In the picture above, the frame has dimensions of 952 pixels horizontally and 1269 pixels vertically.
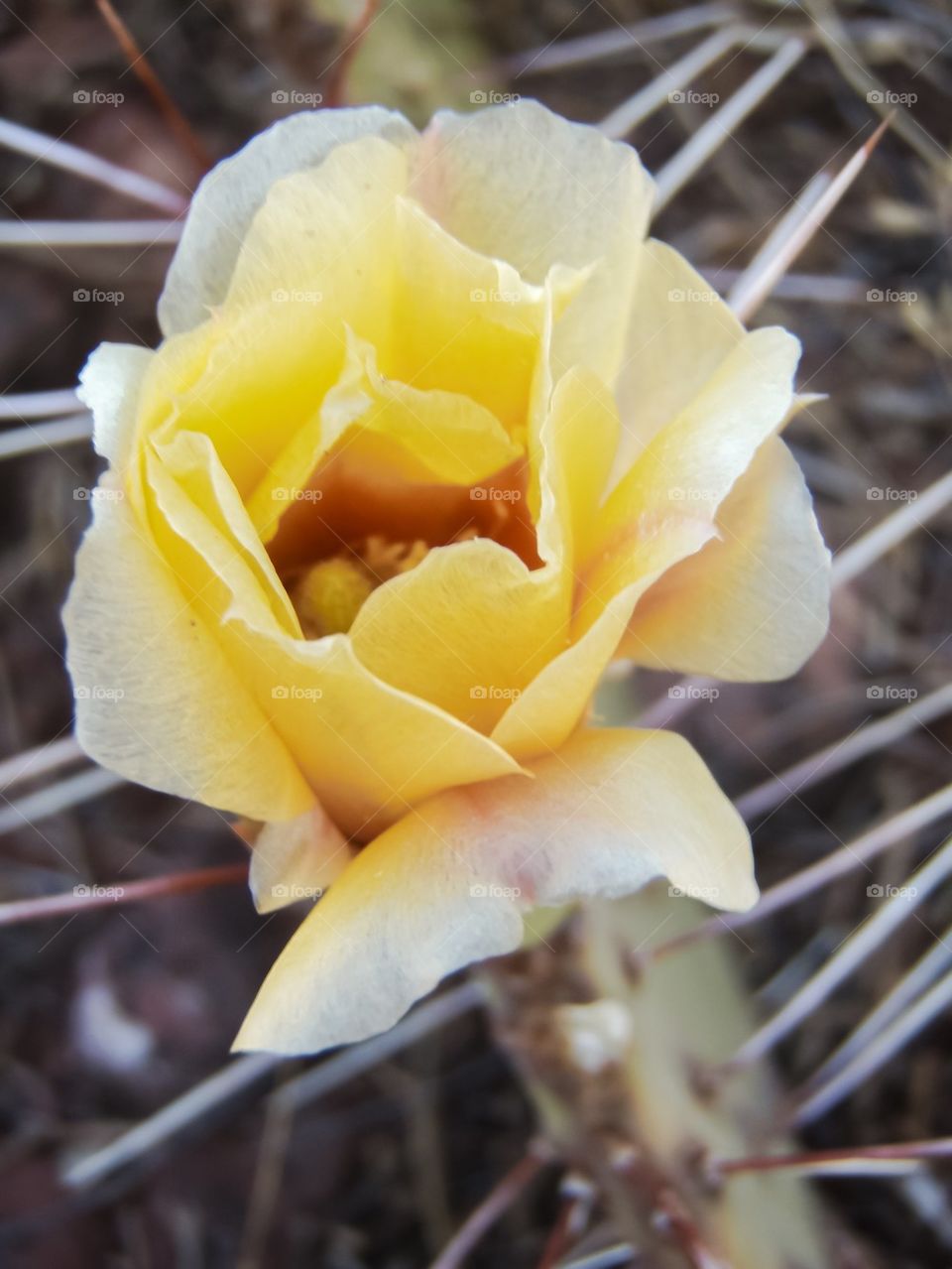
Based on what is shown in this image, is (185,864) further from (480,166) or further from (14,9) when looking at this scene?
A: (14,9)

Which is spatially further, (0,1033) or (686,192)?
(686,192)

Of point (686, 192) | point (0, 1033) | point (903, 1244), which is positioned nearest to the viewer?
point (903, 1244)

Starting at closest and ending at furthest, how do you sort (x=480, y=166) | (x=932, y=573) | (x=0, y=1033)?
(x=480, y=166)
(x=0, y=1033)
(x=932, y=573)

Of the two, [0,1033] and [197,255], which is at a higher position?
[197,255]

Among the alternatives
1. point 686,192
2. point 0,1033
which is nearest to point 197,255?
point 0,1033
